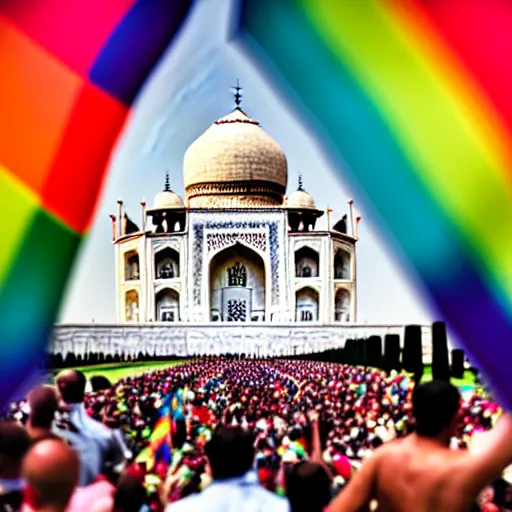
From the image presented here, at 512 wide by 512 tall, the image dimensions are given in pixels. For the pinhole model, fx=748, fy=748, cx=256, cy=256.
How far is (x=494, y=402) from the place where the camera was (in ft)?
11.1

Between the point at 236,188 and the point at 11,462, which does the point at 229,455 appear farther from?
the point at 236,188

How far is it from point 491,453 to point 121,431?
1.69m

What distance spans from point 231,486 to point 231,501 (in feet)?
0.19

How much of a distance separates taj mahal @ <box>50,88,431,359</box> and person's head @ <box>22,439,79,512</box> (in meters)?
1.14

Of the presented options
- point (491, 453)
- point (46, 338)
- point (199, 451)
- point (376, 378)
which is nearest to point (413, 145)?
point (376, 378)

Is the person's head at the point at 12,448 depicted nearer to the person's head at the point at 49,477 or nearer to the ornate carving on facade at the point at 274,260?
the person's head at the point at 49,477

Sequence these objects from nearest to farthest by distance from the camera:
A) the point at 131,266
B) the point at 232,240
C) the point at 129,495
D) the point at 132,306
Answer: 1. the point at 129,495
2. the point at 132,306
3. the point at 131,266
4. the point at 232,240

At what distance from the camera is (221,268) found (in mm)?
9578

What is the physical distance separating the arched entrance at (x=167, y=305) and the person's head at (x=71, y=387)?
283 cm

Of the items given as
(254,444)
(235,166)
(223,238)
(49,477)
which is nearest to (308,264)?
(223,238)

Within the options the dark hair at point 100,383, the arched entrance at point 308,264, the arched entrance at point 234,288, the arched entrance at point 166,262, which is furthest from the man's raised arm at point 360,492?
the arched entrance at point 308,264

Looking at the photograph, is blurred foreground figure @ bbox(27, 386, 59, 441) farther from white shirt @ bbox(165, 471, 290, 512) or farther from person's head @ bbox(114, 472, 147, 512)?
white shirt @ bbox(165, 471, 290, 512)

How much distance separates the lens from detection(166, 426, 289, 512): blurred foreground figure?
7.49 feet

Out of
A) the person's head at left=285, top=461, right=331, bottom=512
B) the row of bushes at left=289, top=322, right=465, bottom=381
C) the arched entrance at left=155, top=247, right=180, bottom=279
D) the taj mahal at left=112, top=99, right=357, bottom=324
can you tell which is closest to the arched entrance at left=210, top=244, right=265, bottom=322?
the taj mahal at left=112, top=99, right=357, bottom=324
